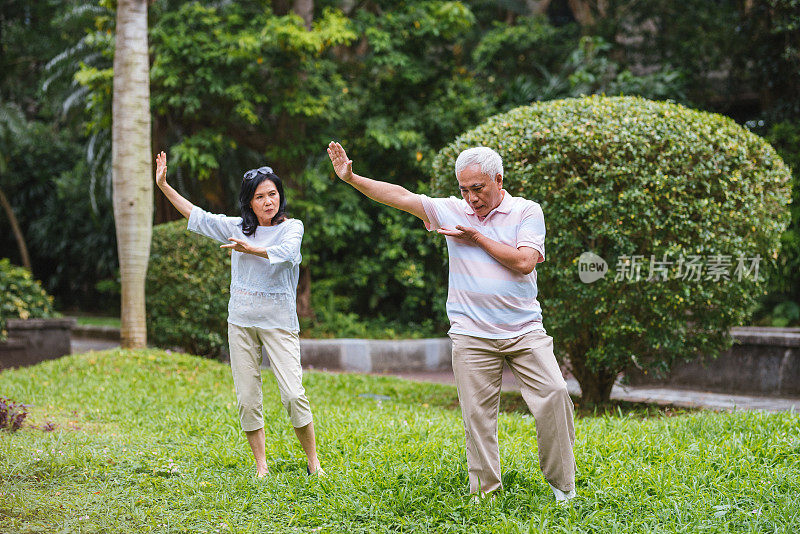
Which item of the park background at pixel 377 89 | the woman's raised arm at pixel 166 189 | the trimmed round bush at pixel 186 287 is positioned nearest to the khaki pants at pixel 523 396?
the woman's raised arm at pixel 166 189

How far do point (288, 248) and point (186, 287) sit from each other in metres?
6.05

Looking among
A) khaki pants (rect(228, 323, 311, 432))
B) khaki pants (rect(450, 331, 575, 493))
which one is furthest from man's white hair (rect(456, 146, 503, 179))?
khaki pants (rect(228, 323, 311, 432))

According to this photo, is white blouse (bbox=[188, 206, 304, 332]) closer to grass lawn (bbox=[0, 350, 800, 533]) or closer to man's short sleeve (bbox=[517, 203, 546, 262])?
grass lawn (bbox=[0, 350, 800, 533])

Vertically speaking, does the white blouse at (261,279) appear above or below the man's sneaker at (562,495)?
above

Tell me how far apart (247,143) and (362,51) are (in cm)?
295

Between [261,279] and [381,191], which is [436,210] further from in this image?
[261,279]

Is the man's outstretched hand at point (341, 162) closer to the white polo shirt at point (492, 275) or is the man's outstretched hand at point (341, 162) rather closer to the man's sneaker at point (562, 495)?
the white polo shirt at point (492, 275)

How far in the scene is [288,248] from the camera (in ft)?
13.8

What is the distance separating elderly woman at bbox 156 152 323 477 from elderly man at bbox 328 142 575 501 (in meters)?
0.90

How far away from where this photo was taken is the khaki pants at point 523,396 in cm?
361

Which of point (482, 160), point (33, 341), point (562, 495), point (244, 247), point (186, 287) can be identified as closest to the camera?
point (482, 160)

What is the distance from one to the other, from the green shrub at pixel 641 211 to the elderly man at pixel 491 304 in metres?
2.92

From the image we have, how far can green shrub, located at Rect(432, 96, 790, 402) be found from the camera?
6414mm

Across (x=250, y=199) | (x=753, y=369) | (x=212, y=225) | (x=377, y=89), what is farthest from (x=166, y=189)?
(x=377, y=89)
